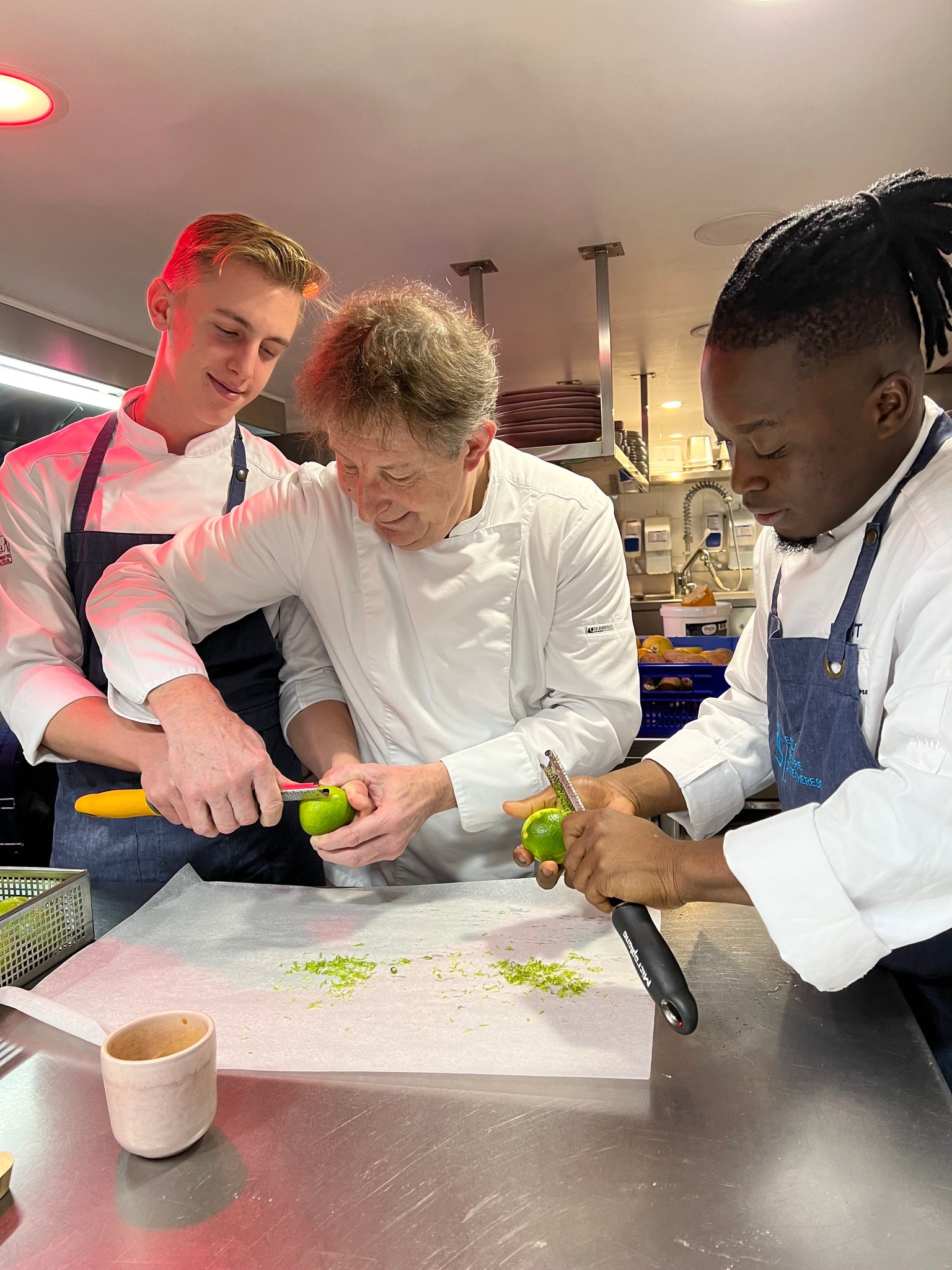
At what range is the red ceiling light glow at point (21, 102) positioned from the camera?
240 centimetres

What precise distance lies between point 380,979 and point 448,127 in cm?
243

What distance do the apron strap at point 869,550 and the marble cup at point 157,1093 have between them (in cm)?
95

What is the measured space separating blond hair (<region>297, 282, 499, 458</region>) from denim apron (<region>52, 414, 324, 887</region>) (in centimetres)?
58

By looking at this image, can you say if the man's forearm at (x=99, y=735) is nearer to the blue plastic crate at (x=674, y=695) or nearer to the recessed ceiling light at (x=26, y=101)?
the recessed ceiling light at (x=26, y=101)

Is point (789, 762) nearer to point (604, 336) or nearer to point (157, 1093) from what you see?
point (157, 1093)

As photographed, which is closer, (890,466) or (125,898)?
(890,466)

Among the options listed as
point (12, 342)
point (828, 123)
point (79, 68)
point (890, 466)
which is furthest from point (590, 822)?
point (12, 342)

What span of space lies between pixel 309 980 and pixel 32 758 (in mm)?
747

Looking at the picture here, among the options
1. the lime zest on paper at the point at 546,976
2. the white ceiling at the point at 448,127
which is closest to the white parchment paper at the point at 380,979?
the lime zest on paper at the point at 546,976

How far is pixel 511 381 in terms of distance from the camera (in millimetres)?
6262

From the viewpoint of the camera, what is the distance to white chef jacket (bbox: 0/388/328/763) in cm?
174

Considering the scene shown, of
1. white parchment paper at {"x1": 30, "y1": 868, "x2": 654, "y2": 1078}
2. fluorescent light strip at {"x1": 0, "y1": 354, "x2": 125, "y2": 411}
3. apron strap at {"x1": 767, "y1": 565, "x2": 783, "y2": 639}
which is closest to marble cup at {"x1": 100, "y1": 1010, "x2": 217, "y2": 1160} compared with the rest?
white parchment paper at {"x1": 30, "y1": 868, "x2": 654, "y2": 1078}

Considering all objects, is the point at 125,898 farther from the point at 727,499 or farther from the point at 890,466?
the point at 727,499

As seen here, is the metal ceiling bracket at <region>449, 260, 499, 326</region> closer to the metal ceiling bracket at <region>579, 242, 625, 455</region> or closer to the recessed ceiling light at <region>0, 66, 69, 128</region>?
the metal ceiling bracket at <region>579, 242, 625, 455</region>
